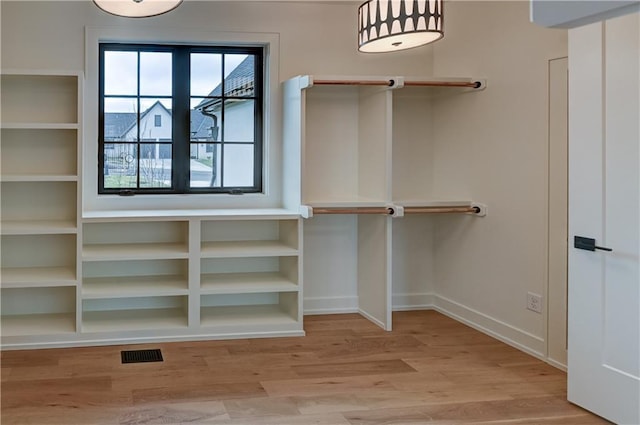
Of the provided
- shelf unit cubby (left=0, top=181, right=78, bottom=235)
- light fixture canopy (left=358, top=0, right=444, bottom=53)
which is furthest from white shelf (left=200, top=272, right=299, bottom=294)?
light fixture canopy (left=358, top=0, right=444, bottom=53)

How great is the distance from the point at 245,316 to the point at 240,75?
1826 millimetres

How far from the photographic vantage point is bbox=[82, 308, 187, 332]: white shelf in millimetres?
4250

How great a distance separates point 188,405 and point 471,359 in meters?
1.72

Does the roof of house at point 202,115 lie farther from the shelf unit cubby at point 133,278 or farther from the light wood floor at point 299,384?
the light wood floor at point 299,384

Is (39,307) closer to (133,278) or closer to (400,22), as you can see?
(133,278)

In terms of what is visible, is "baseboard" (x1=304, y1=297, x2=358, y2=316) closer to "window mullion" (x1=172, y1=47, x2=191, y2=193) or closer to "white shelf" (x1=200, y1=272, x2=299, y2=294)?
"white shelf" (x1=200, y1=272, x2=299, y2=294)

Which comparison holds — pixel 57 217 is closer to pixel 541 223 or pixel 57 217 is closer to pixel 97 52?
pixel 97 52

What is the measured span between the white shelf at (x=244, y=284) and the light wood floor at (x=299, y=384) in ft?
1.10

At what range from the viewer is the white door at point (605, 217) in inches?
108

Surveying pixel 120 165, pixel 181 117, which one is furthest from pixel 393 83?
pixel 120 165

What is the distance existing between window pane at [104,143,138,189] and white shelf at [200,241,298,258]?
2.46ft

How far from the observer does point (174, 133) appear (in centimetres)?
491

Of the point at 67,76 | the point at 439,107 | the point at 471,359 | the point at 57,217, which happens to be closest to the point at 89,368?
the point at 57,217

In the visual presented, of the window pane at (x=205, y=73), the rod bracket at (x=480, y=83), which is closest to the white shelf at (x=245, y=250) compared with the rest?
the window pane at (x=205, y=73)
